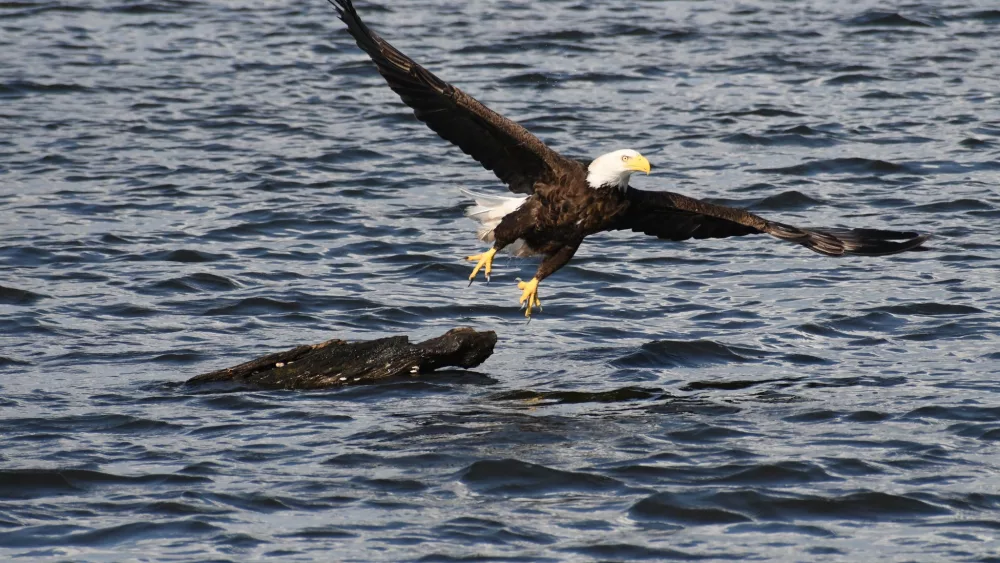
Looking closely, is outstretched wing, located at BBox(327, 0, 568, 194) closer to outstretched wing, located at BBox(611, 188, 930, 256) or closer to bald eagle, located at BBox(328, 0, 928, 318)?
bald eagle, located at BBox(328, 0, 928, 318)

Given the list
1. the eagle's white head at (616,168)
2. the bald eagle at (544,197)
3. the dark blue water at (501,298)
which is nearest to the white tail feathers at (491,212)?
the bald eagle at (544,197)

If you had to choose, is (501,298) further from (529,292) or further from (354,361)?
(354,361)

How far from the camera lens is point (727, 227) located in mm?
9781

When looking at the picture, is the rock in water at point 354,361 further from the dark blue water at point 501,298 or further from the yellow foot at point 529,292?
the yellow foot at point 529,292

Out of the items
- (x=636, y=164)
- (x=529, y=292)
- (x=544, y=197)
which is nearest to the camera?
(x=636, y=164)

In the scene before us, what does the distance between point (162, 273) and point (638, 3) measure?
39.2ft

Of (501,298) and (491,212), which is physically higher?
(491,212)

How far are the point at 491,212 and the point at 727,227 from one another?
57.2 inches

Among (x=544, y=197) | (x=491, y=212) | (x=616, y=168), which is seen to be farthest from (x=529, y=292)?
(x=616, y=168)

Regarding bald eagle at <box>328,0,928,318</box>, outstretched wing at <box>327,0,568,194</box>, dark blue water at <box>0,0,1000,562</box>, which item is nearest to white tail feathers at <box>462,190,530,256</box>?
bald eagle at <box>328,0,928,318</box>

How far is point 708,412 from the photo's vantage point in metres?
8.74

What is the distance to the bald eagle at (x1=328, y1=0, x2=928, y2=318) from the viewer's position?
9.04 m

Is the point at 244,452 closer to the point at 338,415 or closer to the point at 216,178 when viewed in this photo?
the point at 338,415

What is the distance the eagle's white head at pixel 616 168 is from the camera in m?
9.10
